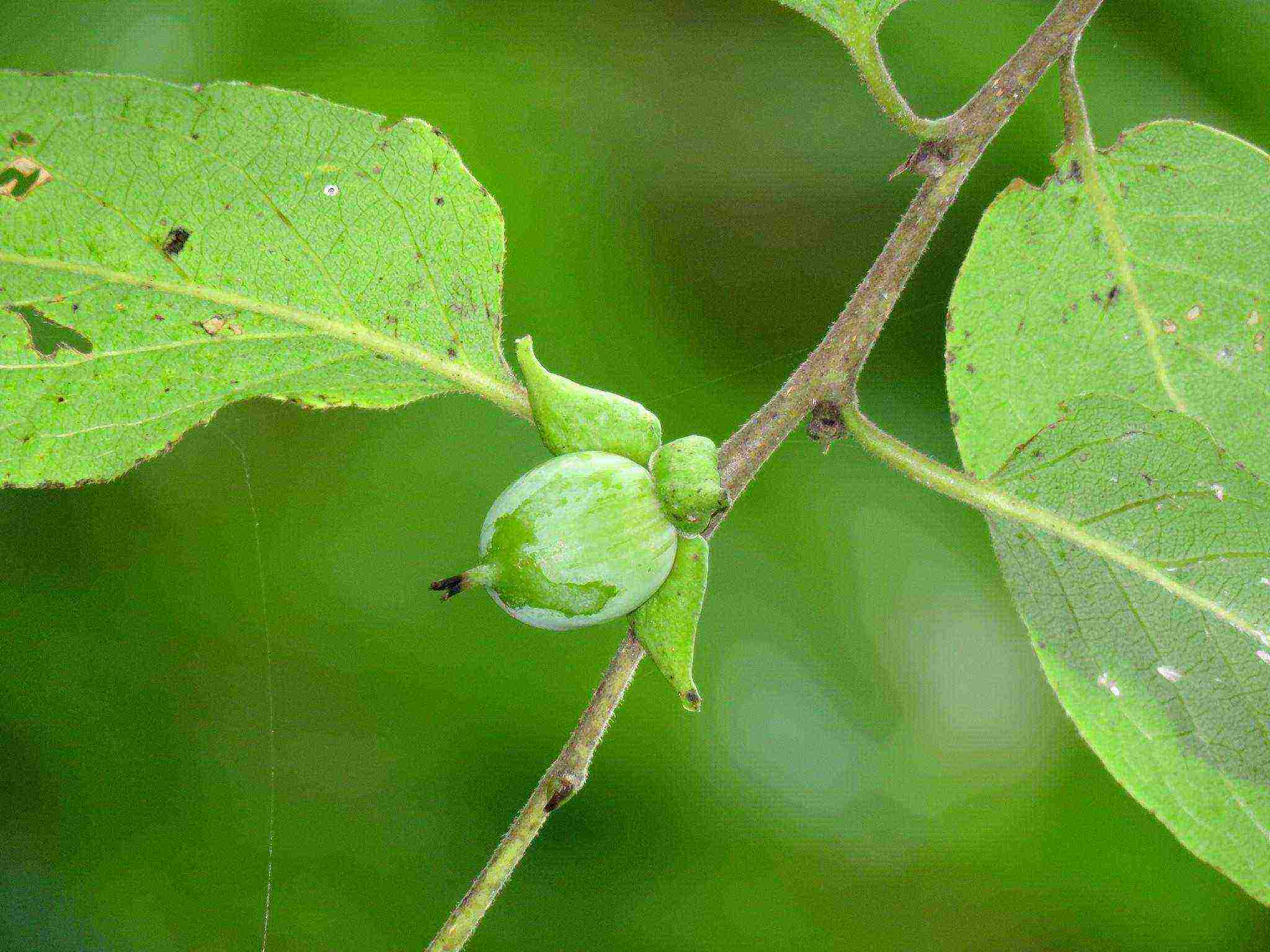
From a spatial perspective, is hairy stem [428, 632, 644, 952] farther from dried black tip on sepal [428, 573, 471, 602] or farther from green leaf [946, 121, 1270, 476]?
green leaf [946, 121, 1270, 476]

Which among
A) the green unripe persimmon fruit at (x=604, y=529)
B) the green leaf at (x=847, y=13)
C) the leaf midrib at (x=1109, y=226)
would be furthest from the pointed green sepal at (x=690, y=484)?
the leaf midrib at (x=1109, y=226)

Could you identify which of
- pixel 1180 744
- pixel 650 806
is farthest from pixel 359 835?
pixel 1180 744

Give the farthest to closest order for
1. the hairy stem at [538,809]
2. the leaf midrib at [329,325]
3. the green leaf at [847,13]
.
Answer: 1. the green leaf at [847,13]
2. the leaf midrib at [329,325]
3. the hairy stem at [538,809]

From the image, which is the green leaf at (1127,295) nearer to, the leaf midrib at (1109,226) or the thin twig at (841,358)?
the leaf midrib at (1109,226)

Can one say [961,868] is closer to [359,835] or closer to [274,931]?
[359,835]

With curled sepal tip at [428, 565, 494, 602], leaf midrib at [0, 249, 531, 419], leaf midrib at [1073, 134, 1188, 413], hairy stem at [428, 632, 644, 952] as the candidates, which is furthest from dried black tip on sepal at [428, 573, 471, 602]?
leaf midrib at [1073, 134, 1188, 413]

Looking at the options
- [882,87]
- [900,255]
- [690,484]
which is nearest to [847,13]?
[882,87]
